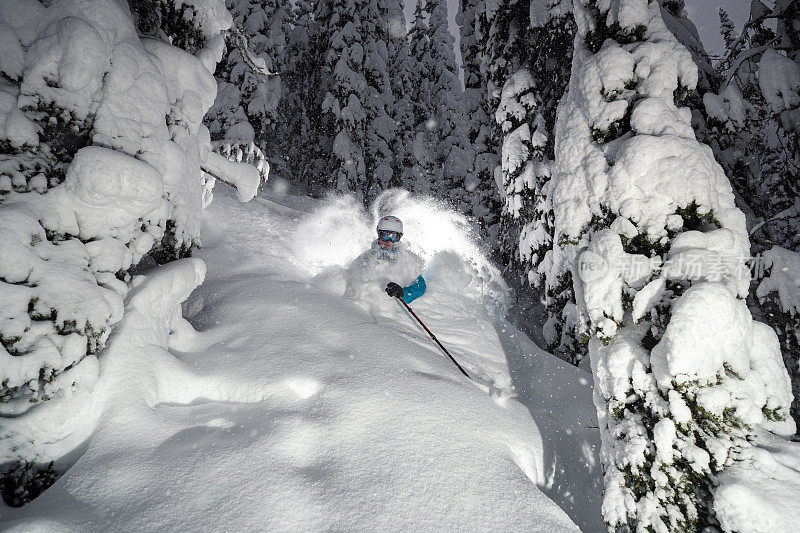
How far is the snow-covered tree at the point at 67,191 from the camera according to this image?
2.26 metres

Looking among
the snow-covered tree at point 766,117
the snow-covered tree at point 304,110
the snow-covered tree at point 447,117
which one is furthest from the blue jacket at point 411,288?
the snow-covered tree at point 304,110

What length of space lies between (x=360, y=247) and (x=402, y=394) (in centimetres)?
621

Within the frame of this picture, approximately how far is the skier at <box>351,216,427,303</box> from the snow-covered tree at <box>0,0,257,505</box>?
3527 millimetres

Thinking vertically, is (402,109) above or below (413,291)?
above

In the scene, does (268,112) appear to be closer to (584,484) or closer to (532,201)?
(532,201)

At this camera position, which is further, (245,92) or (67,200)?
(245,92)

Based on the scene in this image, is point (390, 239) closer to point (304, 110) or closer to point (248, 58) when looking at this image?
point (248, 58)

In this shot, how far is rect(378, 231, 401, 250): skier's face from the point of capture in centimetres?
704

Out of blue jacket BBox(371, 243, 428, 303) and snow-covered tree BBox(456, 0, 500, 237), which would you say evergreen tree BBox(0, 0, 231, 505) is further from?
snow-covered tree BBox(456, 0, 500, 237)

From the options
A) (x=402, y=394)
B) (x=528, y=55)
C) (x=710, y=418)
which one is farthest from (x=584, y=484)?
(x=528, y=55)

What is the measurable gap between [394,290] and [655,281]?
12.2 ft

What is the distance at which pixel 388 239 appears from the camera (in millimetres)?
7047

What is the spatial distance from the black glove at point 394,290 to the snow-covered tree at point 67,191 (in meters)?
3.38

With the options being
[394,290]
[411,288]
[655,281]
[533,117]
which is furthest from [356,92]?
[655,281]
